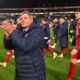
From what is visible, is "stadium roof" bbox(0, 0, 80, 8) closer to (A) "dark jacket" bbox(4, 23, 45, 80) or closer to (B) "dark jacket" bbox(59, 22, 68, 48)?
(B) "dark jacket" bbox(59, 22, 68, 48)

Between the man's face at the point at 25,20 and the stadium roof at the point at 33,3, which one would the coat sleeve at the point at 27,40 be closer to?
the man's face at the point at 25,20

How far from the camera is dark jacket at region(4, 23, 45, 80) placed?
5574 millimetres

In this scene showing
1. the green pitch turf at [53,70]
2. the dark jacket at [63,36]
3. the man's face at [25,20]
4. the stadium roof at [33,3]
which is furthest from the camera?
the stadium roof at [33,3]

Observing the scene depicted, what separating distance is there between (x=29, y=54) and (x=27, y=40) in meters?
0.35

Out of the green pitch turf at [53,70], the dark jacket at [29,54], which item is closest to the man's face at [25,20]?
the dark jacket at [29,54]

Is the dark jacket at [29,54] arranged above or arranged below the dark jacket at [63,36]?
above

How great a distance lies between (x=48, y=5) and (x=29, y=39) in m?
61.4

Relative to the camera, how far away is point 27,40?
5.54m

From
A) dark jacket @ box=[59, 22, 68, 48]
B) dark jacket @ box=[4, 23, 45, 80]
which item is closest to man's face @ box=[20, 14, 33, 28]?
A: dark jacket @ box=[4, 23, 45, 80]

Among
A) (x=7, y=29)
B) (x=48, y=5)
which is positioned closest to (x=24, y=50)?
(x=7, y=29)

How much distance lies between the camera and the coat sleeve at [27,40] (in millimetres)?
5488

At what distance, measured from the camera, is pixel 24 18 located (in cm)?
575

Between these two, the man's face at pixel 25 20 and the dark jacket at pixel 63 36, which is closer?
the man's face at pixel 25 20

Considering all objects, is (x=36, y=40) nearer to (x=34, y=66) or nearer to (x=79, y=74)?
(x=34, y=66)
